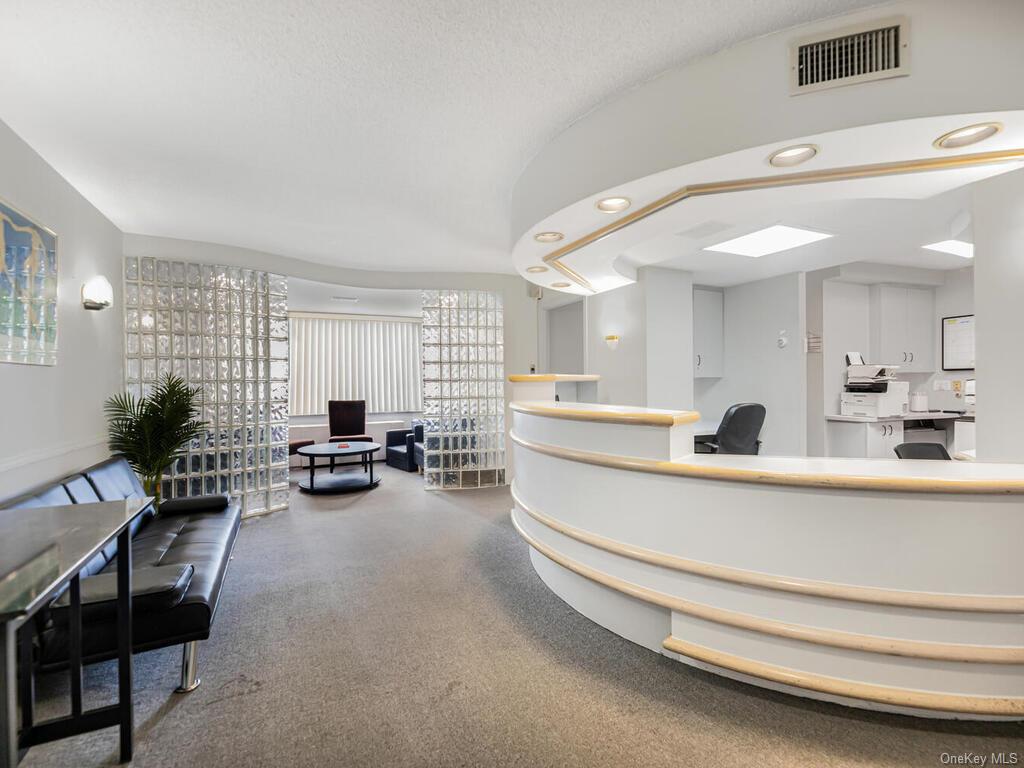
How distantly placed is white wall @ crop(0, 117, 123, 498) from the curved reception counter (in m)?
2.94

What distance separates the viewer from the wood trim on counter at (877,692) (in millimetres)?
1523

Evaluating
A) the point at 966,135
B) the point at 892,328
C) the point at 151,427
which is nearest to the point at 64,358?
the point at 151,427

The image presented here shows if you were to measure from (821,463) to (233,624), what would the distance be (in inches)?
111

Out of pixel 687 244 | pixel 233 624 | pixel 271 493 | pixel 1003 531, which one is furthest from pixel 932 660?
pixel 271 493

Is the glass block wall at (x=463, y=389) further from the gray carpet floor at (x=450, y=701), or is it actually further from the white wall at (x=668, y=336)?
the gray carpet floor at (x=450, y=701)

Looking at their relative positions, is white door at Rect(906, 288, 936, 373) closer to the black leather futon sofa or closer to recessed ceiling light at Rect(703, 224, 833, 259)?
recessed ceiling light at Rect(703, 224, 833, 259)

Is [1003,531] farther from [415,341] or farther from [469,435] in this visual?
[415,341]

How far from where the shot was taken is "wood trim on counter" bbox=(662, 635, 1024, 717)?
152cm

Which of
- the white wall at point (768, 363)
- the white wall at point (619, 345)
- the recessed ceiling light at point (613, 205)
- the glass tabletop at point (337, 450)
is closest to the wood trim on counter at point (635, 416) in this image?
the recessed ceiling light at point (613, 205)

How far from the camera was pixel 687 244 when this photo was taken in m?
3.43

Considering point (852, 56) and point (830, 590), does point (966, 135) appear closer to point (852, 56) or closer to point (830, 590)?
point (852, 56)

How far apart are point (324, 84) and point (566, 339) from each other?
4.74 meters

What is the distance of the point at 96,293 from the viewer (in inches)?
121

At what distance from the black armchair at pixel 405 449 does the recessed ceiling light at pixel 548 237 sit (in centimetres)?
383
